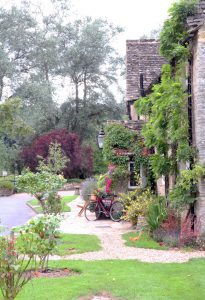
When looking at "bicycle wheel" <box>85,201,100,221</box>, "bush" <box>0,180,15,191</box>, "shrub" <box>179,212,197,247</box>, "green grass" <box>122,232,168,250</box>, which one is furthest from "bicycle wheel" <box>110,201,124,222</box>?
"bush" <box>0,180,15,191</box>

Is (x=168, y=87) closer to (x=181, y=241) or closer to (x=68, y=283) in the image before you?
(x=181, y=241)

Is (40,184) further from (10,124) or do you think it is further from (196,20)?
(10,124)

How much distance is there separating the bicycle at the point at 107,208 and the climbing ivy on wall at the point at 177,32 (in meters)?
7.16

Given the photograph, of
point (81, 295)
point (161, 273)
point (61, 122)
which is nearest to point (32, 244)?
point (81, 295)

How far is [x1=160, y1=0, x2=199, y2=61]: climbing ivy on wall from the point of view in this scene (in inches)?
515

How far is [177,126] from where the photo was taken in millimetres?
13062

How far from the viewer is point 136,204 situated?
52.7 ft

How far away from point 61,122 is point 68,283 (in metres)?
41.1

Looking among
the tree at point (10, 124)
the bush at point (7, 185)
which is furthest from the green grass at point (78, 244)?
the bush at point (7, 185)

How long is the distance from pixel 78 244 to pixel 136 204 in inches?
138

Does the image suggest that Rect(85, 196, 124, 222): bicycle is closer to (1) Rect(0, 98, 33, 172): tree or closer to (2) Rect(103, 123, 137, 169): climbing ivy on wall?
(2) Rect(103, 123, 137, 169): climbing ivy on wall

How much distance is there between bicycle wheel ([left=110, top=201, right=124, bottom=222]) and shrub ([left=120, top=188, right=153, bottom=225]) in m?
0.54

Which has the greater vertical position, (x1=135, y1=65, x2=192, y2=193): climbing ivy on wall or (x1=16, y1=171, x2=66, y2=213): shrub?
(x1=135, y1=65, x2=192, y2=193): climbing ivy on wall

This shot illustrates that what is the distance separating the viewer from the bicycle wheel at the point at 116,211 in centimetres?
1867
